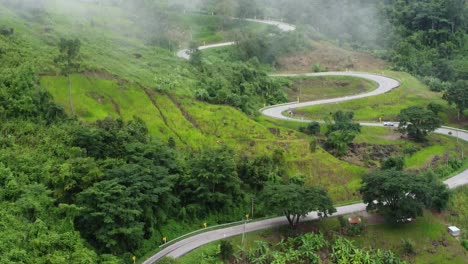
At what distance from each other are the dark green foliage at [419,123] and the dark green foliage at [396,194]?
2172 centimetres

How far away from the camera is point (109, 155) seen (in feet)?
169

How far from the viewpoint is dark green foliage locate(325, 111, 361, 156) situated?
233 feet

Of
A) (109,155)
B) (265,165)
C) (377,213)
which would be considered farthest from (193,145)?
(377,213)

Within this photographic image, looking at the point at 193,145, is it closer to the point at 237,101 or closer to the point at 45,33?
the point at 237,101

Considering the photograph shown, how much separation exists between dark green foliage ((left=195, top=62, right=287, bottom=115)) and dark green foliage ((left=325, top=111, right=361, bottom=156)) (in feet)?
42.2

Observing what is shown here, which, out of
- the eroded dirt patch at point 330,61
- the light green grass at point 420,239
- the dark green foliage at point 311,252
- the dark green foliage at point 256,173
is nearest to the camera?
the dark green foliage at point 311,252

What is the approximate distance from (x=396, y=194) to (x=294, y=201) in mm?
11228

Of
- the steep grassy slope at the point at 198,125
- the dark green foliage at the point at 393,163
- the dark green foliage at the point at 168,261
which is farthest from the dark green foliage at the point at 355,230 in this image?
the dark green foliage at the point at 168,261

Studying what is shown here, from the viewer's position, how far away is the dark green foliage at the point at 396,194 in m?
52.7

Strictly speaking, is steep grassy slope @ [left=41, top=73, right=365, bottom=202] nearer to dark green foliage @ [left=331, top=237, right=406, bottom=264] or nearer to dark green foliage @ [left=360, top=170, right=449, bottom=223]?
dark green foliage @ [left=360, top=170, right=449, bottom=223]

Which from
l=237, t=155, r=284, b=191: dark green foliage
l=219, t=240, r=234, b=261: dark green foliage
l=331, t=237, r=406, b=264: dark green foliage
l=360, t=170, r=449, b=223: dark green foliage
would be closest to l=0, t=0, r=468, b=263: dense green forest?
l=237, t=155, r=284, b=191: dark green foliage

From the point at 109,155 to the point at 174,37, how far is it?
7706 cm

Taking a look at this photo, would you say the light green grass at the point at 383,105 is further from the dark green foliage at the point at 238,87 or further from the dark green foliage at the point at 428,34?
the dark green foliage at the point at 428,34

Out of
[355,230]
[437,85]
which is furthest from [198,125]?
[437,85]
